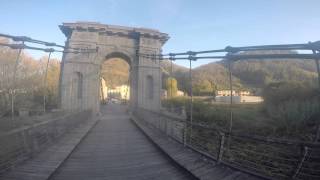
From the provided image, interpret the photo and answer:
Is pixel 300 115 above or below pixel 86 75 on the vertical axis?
below

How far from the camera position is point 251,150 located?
774 cm

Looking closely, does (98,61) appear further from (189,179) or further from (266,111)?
(189,179)

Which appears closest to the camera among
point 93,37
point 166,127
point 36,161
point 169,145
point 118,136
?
point 36,161

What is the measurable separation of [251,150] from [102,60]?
17535 mm

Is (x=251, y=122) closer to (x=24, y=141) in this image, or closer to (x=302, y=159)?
(x=24, y=141)

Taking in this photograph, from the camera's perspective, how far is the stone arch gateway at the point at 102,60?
74.4 ft

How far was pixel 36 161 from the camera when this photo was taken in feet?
23.6

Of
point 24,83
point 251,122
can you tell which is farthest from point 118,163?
Answer: point 24,83

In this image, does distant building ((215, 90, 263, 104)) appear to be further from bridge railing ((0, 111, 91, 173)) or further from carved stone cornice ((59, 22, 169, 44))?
bridge railing ((0, 111, 91, 173))

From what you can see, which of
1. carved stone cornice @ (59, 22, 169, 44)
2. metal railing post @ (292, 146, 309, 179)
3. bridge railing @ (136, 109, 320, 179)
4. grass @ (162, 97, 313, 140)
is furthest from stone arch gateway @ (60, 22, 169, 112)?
metal railing post @ (292, 146, 309, 179)

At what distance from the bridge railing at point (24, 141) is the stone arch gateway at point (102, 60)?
12.6 m

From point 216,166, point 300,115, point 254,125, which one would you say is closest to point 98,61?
point 254,125

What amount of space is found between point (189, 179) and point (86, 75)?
17.8 metres

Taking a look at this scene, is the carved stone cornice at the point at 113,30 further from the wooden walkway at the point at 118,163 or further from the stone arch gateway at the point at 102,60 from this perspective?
the wooden walkway at the point at 118,163
